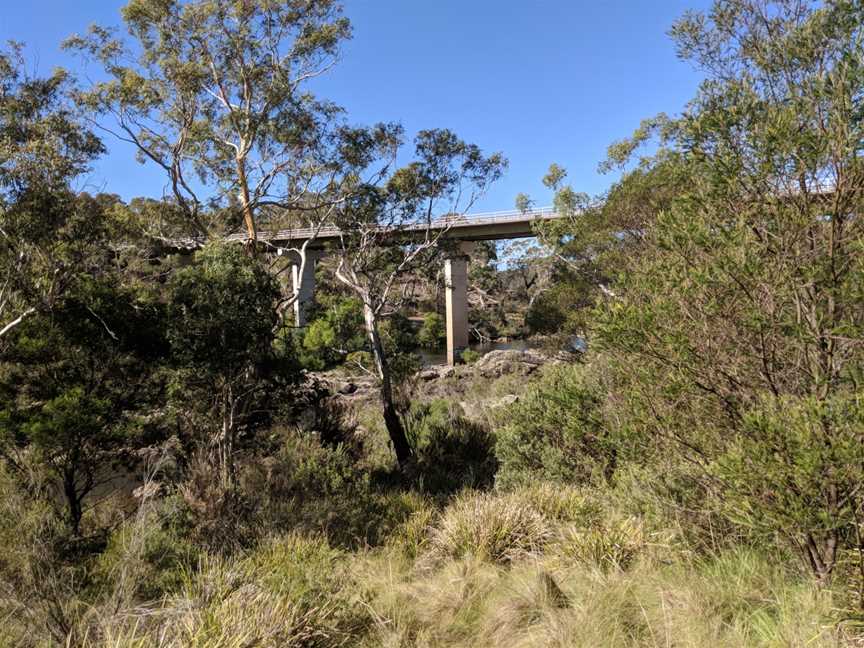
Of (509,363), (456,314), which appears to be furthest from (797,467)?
(456,314)

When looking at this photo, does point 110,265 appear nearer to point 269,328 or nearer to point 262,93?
point 269,328

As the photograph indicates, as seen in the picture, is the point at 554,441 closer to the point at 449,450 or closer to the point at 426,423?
the point at 449,450

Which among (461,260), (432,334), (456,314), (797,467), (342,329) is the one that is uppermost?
(461,260)

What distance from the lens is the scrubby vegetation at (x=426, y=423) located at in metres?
3.13

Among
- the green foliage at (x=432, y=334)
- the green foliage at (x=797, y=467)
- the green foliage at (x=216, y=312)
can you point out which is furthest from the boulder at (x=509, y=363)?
the green foliage at (x=797, y=467)

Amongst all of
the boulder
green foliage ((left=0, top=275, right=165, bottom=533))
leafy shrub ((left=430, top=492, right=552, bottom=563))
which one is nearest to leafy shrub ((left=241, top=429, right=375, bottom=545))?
leafy shrub ((left=430, top=492, right=552, bottom=563))

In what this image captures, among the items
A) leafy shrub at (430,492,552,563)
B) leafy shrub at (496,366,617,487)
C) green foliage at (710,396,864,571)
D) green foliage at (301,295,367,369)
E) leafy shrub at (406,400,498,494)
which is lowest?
leafy shrub at (406,400,498,494)

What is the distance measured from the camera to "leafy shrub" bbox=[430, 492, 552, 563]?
16.4 feet

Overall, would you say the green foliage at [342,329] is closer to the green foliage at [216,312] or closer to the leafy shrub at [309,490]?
the leafy shrub at [309,490]

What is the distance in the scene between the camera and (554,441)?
7.50 m

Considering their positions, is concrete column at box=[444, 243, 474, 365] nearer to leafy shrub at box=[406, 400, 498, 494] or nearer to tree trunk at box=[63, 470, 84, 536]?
leafy shrub at box=[406, 400, 498, 494]

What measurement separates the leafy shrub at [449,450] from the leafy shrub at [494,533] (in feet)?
10.2

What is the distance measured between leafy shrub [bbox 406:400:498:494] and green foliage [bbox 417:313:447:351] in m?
22.5

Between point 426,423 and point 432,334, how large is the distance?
2454 centimetres
